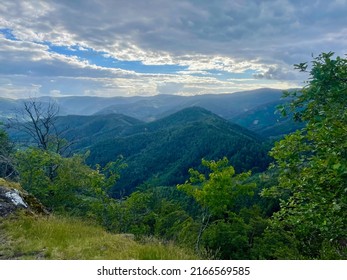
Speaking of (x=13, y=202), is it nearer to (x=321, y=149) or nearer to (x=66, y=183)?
(x=321, y=149)

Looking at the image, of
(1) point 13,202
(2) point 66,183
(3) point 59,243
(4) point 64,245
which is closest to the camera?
(4) point 64,245

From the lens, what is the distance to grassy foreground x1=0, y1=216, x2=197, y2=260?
294 inches

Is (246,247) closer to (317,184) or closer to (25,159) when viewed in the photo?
(25,159)

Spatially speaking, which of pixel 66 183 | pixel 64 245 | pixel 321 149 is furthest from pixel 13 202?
pixel 66 183

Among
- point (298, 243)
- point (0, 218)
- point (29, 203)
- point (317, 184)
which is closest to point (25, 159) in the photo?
point (29, 203)

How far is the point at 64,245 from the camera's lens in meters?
8.36

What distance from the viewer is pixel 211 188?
2116 cm

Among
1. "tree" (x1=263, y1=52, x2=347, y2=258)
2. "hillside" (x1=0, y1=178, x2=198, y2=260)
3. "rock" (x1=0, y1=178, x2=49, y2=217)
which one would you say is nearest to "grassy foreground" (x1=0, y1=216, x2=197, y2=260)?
"hillside" (x1=0, y1=178, x2=198, y2=260)

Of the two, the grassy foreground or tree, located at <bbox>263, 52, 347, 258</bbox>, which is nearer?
the grassy foreground

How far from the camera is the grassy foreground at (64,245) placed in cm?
747

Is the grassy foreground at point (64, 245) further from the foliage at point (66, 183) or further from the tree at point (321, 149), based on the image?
the foliage at point (66, 183)

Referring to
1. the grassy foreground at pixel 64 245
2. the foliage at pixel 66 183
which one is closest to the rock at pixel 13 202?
the grassy foreground at pixel 64 245

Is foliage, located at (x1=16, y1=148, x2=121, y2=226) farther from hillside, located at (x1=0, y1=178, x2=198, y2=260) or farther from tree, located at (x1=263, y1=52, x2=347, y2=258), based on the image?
tree, located at (x1=263, y1=52, x2=347, y2=258)
